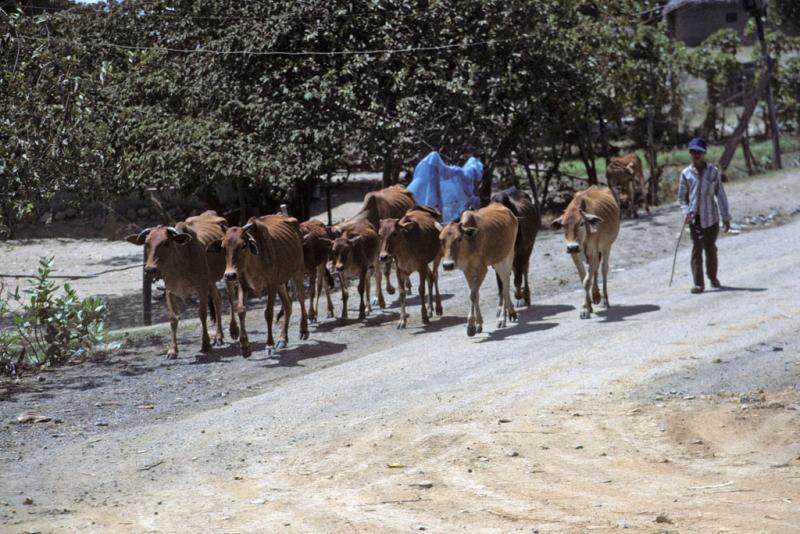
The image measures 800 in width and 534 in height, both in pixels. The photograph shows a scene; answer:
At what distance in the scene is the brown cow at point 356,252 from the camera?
15.9 meters

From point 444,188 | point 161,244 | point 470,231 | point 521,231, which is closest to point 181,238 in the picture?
point 161,244

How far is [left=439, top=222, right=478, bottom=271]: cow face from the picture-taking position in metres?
14.3

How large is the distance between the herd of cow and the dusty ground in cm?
47

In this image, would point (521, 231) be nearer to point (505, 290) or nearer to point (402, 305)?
point (505, 290)

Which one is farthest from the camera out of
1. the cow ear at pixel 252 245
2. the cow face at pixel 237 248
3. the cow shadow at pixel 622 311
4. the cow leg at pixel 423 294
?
the cow leg at pixel 423 294

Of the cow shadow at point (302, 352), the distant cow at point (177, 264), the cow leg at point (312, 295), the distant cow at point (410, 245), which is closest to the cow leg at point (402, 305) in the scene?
the distant cow at point (410, 245)

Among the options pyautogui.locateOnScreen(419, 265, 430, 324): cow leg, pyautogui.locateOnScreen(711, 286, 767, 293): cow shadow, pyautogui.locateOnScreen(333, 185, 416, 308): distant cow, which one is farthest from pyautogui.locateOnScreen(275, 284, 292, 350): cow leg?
pyautogui.locateOnScreen(711, 286, 767, 293): cow shadow

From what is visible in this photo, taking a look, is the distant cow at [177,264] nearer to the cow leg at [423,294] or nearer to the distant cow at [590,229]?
the cow leg at [423,294]

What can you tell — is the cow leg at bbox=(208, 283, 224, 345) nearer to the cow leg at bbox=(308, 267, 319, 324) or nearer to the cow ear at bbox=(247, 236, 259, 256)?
the cow ear at bbox=(247, 236, 259, 256)

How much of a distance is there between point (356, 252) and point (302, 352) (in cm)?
220

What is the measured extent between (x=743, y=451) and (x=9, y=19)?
10513 millimetres

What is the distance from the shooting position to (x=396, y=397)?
433 inches

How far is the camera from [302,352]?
14.3 m

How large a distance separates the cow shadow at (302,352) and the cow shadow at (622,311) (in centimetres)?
346
